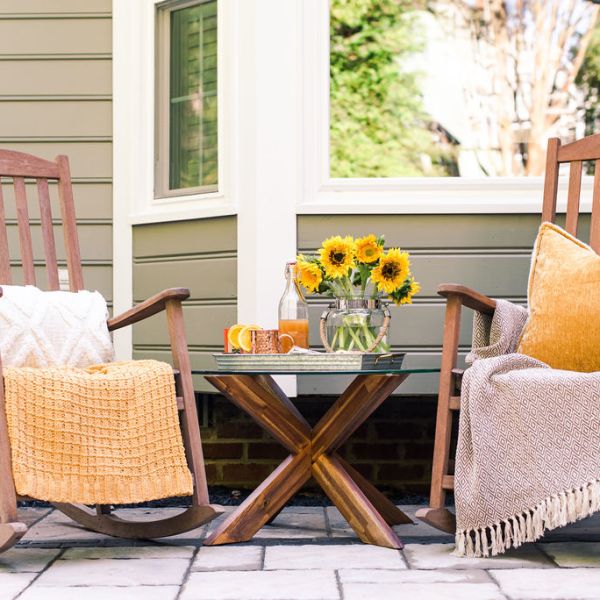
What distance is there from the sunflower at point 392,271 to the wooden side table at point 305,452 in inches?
9.9

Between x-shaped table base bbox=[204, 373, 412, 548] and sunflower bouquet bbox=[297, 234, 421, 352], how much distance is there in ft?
0.50

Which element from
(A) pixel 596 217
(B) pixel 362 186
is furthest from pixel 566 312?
(B) pixel 362 186

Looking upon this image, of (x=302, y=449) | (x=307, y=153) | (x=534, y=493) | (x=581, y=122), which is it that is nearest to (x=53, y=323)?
(x=302, y=449)

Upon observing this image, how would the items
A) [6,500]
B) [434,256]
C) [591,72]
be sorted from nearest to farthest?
1. [6,500]
2. [434,256]
3. [591,72]

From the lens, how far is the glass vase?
8.98 ft

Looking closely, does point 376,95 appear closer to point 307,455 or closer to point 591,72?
point 591,72

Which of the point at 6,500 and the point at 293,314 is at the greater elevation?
the point at 293,314

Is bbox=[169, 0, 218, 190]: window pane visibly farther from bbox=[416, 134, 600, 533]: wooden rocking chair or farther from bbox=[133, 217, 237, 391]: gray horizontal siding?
bbox=[416, 134, 600, 533]: wooden rocking chair

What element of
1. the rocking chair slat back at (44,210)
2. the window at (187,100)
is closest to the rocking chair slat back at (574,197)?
the window at (187,100)

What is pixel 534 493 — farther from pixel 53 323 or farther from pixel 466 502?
pixel 53 323

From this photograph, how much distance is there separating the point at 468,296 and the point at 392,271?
9.8 inches

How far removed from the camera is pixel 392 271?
8.95ft

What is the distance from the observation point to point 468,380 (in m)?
2.43

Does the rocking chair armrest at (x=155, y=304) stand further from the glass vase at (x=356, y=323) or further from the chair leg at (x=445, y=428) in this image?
the chair leg at (x=445, y=428)
